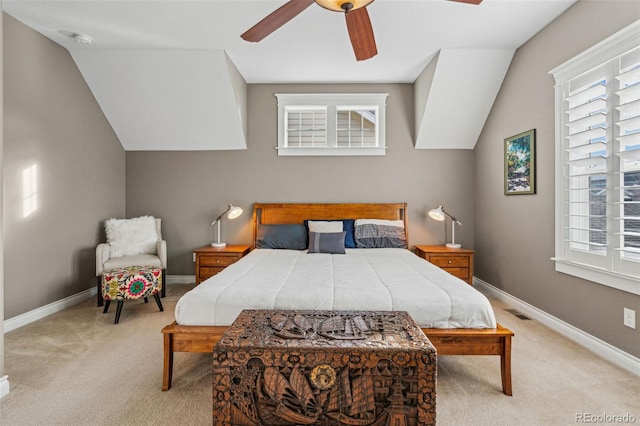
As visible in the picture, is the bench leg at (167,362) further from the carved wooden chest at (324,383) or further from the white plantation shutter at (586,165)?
the white plantation shutter at (586,165)

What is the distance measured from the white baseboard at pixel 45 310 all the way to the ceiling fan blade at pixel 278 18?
3209 millimetres

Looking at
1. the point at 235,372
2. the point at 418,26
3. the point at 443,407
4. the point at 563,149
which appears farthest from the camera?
the point at 418,26

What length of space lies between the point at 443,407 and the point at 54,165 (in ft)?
13.5

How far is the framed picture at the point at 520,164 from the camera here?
3.17m

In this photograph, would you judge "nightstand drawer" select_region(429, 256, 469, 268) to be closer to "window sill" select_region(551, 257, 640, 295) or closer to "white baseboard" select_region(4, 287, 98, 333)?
"window sill" select_region(551, 257, 640, 295)

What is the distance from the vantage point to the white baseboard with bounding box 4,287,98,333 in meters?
2.86

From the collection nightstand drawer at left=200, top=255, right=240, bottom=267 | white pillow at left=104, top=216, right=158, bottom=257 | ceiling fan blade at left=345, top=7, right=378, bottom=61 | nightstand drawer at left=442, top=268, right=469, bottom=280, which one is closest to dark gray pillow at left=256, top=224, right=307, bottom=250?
nightstand drawer at left=200, top=255, right=240, bottom=267

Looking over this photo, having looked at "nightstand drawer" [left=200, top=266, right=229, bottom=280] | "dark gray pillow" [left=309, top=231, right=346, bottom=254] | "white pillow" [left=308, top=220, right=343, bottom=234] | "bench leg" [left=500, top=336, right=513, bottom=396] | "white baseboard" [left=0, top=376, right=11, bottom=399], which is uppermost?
"white pillow" [left=308, top=220, right=343, bottom=234]

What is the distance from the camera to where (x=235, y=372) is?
4.90 ft

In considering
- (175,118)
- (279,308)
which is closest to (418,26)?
(279,308)

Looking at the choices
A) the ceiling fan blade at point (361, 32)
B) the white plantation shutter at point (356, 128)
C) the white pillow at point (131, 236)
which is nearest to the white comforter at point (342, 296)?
the ceiling fan blade at point (361, 32)

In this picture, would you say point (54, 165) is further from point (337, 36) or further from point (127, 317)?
point (337, 36)

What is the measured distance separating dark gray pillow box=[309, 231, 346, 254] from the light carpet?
162 cm

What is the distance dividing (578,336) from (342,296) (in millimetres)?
2073
